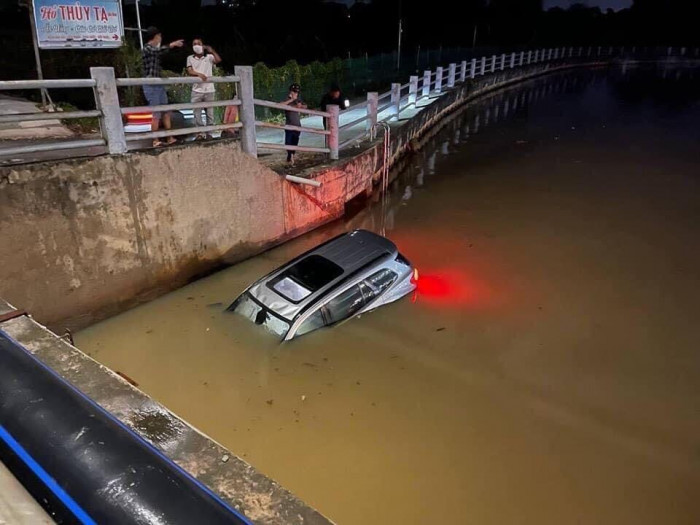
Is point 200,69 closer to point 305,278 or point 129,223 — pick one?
point 129,223

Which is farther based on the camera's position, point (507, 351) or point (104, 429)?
point (507, 351)

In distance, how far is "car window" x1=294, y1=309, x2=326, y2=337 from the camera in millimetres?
5828

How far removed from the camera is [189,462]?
2480 millimetres

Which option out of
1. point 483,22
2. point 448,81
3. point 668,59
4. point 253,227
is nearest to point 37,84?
point 253,227

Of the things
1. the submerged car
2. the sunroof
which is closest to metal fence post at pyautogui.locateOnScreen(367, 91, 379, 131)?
the submerged car

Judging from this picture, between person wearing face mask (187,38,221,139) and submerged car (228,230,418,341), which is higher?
person wearing face mask (187,38,221,139)

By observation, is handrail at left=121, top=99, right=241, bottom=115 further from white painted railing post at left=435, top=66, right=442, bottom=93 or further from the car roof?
white painted railing post at left=435, top=66, right=442, bottom=93

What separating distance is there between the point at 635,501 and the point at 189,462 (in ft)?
12.1

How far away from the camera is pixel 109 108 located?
5867mm

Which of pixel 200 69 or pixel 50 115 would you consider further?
pixel 200 69

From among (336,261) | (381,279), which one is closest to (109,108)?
(336,261)

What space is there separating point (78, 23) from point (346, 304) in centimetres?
724

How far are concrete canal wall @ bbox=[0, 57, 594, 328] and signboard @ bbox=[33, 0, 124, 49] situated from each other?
4.11m

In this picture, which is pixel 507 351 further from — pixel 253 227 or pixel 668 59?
pixel 668 59
